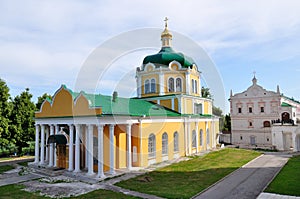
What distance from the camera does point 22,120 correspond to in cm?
2544

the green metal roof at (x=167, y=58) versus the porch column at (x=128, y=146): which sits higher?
the green metal roof at (x=167, y=58)

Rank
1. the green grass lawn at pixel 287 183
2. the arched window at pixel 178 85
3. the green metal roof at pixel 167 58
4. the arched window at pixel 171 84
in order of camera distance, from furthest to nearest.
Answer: the green metal roof at pixel 167 58, the arched window at pixel 178 85, the arched window at pixel 171 84, the green grass lawn at pixel 287 183

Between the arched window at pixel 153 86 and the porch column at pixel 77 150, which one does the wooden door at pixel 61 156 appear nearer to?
the porch column at pixel 77 150

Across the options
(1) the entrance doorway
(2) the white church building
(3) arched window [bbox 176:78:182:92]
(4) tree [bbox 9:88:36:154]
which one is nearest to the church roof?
(3) arched window [bbox 176:78:182:92]

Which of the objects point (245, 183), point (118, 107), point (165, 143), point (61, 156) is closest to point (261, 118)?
point (165, 143)

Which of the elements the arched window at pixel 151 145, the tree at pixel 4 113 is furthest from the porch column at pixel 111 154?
the tree at pixel 4 113

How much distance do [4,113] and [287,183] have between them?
24300mm

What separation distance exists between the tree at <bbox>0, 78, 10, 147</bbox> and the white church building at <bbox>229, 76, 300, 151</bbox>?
2739 centimetres

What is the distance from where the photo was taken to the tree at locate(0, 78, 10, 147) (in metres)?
22.7

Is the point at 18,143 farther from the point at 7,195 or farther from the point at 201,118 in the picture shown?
the point at 201,118

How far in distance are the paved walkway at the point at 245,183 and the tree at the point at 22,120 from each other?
68.9 feet

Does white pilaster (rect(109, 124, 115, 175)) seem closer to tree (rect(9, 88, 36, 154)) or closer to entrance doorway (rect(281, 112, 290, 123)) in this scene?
tree (rect(9, 88, 36, 154))

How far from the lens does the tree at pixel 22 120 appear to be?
968 inches

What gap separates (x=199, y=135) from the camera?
23984 millimetres
